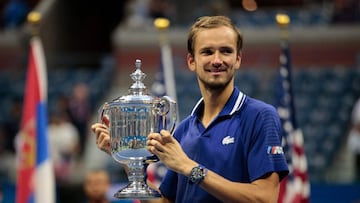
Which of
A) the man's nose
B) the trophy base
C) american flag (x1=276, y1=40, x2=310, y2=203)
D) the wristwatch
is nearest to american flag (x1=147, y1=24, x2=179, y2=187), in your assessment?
american flag (x1=276, y1=40, x2=310, y2=203)

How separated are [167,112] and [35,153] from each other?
192 inches

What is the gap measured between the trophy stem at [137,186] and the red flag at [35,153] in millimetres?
4618

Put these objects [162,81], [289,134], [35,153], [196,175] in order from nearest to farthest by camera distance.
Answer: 1. [196,175]
2. [289,134]
3. [35,153]
4. [162,81]

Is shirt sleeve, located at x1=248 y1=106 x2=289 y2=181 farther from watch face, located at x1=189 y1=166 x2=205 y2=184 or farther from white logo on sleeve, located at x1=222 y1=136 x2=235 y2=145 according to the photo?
watch face, located at x1=189 y1=166 x2=205 y2=184

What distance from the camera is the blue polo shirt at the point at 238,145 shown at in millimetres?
3725

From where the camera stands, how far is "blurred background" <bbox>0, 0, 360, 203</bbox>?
12.0m

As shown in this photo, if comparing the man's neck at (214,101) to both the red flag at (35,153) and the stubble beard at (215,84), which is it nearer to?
the stubble beard at (215,84)

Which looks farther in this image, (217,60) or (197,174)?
(217,60)

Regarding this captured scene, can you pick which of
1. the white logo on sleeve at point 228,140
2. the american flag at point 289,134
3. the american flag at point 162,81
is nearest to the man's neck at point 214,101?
the white logo on sleeve at point 228,140

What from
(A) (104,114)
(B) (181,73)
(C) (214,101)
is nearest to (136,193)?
(A) (104,114)

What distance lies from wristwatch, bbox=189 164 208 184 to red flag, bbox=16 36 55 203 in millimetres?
4933

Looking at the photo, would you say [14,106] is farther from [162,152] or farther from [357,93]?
[162,152]

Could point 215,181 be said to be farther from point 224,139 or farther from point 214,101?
point 214,101

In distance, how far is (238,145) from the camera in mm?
3777
